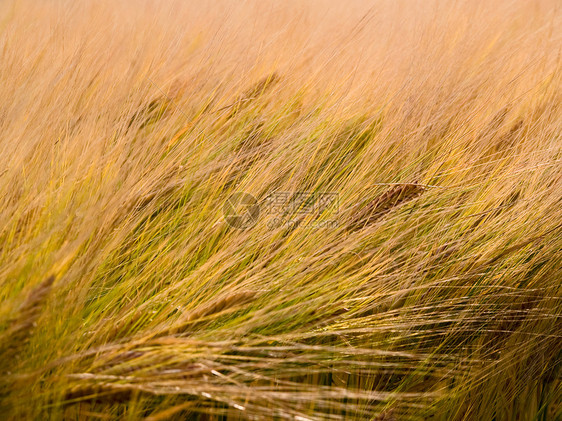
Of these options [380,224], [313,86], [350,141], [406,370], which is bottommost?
[406,370]

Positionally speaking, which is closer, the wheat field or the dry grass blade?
the wheat field

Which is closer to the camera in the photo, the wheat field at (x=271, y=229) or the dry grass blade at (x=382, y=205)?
the wheat field at (x=271, y=229)

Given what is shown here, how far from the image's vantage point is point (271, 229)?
0.96 meters

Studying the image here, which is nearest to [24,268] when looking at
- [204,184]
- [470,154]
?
[204,184]

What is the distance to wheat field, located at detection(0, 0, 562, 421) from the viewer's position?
710 millimetres

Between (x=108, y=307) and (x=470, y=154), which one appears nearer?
(x=108, y=307)

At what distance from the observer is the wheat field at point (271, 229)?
71 centimetres

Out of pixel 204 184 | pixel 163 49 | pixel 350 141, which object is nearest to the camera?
pixel 204 184

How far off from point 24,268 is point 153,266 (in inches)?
9.0

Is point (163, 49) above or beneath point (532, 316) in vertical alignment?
above

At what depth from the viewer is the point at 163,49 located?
1389 millimetres

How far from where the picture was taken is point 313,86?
4.57 feet

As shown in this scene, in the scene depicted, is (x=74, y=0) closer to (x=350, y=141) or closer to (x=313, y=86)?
(x=313, y=86)

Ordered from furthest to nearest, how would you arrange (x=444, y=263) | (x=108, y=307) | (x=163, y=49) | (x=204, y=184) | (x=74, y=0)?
(x=74, y=0) → (x=163, y=49) → (x=204, y=184) → (x=444, y=263) → (x=108, y=307)
